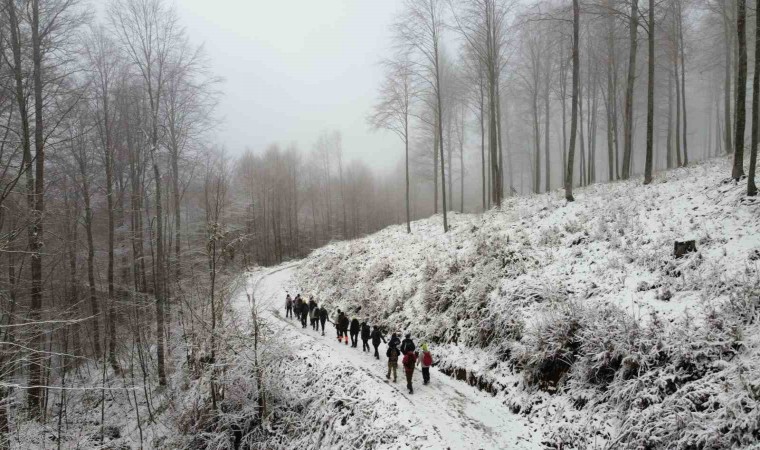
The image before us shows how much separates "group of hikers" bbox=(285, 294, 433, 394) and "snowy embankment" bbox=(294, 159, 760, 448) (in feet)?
3.86

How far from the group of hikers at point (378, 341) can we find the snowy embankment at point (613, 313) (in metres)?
1.18

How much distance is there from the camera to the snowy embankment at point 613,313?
19.6ft

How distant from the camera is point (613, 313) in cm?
775

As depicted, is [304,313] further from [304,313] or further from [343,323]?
[343,323]

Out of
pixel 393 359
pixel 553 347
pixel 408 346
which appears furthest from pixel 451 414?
pixel 553 347

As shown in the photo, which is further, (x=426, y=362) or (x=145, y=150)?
(x=145, y=150)

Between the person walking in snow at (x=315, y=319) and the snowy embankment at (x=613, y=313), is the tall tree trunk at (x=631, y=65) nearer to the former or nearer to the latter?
the snowy embankment at (x=613, y=313)

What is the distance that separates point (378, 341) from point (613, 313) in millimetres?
7271

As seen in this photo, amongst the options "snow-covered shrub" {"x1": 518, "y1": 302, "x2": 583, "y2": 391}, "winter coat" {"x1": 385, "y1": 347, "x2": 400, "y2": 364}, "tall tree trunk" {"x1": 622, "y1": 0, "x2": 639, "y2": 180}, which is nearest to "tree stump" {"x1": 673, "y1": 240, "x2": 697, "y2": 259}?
"snow-covered shrub" {"x1": 518, "y1": 302, "x2": 583, "y2": 391}

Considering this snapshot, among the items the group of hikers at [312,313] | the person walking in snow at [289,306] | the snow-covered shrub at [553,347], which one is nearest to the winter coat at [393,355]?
the snow-covered shrub at [553,347]

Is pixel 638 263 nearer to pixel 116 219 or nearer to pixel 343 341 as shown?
pixel 343 341

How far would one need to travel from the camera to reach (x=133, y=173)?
53.7 feet

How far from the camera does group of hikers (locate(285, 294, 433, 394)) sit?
9914mm

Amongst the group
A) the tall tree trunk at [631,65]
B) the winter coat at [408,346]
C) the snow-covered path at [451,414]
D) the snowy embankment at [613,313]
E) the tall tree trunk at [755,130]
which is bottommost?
the snow-covered path at [451,414]
